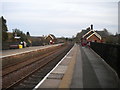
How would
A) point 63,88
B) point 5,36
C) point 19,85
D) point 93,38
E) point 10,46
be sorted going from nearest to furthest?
point 63,88 < point 19,85 < point 10,46 < point 5,36 < point 93,38

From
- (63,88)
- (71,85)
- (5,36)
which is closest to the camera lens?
(63,88)

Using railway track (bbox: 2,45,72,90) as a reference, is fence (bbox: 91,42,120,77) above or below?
above

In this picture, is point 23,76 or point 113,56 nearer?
point 113,56

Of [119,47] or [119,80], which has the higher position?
[119,47]

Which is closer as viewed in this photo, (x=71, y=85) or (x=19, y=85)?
(x=71, y=85)

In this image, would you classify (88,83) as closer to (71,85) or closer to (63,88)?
(71,85)

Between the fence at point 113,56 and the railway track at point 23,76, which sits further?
the fence at point 113,56

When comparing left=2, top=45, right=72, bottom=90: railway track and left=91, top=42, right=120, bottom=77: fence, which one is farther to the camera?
left=91, top=42, right=120, bottom=77: fence

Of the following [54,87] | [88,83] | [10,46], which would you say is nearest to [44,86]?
[54,87]

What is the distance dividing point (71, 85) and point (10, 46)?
3518 cm

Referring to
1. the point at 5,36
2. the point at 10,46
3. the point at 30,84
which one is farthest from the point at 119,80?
the point at 5,36

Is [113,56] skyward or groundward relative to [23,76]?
skyward

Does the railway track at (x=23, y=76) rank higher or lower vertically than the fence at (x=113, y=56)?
lower

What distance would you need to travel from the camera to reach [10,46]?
42.3 metres
